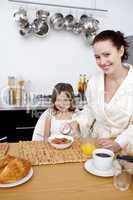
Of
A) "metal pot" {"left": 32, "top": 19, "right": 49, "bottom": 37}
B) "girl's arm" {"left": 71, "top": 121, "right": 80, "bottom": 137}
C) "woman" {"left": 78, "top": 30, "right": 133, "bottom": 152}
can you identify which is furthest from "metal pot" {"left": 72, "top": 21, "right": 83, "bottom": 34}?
A: "girl's arm" {"left": 71, "top": 121, "right": 80, "bottom": 137}

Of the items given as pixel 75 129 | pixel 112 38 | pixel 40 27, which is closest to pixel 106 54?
pixel 112 38

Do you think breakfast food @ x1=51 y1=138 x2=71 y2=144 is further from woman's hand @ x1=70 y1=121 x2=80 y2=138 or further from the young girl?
the young girl

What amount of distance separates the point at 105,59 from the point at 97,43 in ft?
0.33

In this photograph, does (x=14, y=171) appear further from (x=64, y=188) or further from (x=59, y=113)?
(x=59, y=113)

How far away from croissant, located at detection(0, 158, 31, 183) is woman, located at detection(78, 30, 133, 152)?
449 millimetres

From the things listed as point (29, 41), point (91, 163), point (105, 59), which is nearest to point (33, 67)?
point (29, 41)

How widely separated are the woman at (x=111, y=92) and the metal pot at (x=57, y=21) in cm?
130

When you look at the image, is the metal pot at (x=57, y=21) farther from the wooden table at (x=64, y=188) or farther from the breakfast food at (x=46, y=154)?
the wooden table at (x=64, y=188)

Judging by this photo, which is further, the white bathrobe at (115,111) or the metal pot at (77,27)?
the metal pot at (77,27)

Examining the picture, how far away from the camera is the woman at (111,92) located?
1.23 meters

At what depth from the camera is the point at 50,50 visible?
102 inches

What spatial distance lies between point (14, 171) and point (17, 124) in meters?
1.54

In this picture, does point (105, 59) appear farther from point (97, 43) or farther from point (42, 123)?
point (42, 123)

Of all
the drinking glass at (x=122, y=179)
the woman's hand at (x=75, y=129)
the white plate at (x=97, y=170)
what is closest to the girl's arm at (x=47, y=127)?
the woman's hand at (x=75, y=129)
